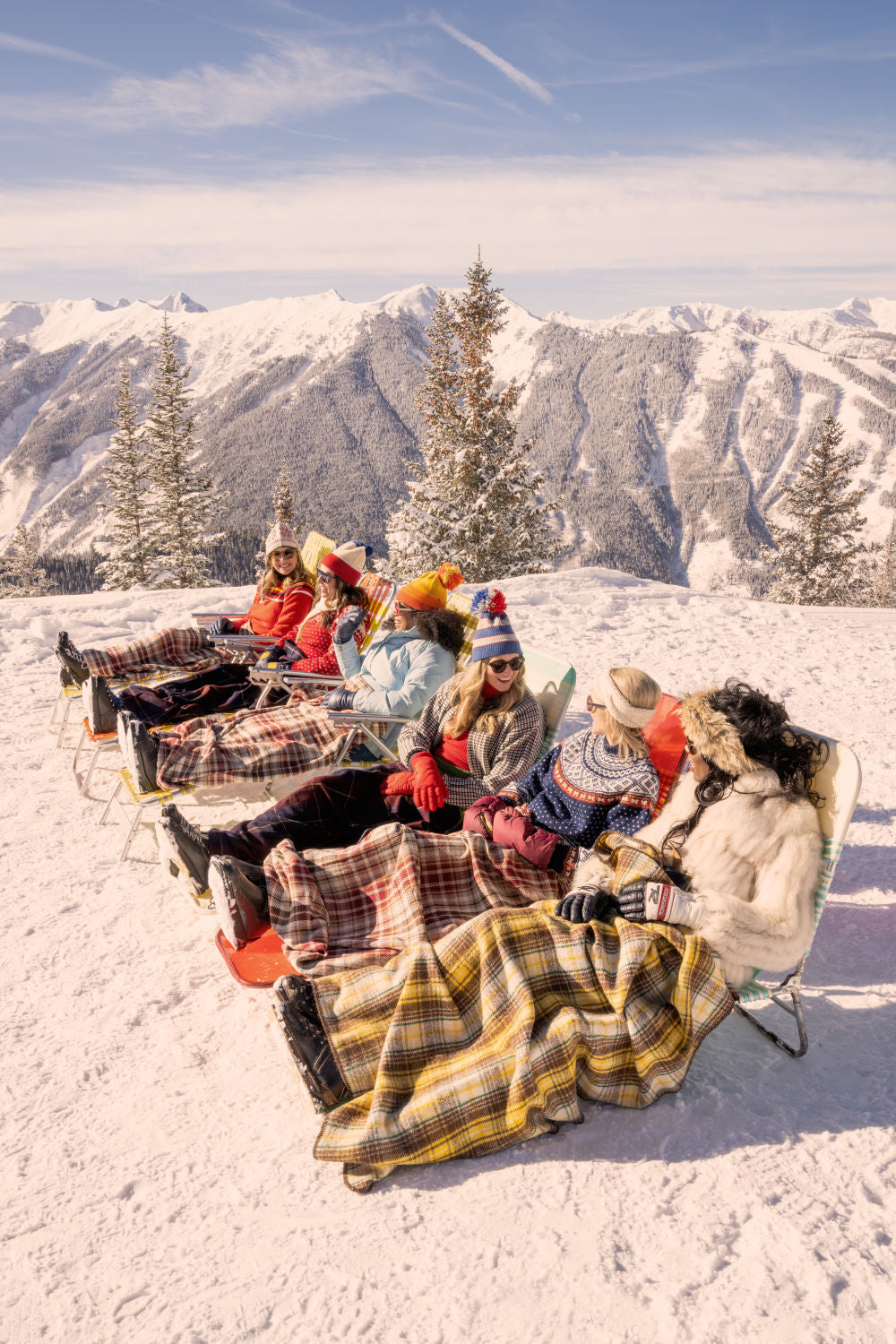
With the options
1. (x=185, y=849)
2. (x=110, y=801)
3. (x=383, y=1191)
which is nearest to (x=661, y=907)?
(x=383, y=1191)

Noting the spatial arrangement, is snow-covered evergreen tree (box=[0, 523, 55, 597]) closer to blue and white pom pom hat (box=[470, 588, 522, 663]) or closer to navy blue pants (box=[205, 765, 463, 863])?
navy blue pants (box=[205, 765, 463, 863])

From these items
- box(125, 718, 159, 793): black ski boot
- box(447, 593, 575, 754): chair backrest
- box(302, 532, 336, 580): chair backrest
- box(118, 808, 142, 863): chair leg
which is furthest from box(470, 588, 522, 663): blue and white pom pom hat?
box(302, 532, 336, 580): chair backrest

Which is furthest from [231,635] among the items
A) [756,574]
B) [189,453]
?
[756,574]

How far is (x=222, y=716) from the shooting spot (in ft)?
14.3

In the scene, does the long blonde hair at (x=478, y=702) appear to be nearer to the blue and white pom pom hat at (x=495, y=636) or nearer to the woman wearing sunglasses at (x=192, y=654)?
the blue and white pom pom hat at (x=495, y=636)

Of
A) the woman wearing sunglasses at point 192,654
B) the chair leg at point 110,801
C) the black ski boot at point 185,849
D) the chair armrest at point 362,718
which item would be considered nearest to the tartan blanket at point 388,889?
the black ski boot at point 185,849

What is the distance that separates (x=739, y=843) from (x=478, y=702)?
140 cm

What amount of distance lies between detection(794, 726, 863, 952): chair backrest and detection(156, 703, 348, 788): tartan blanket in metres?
2.43

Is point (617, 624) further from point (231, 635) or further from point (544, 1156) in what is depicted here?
point (544, 1156)

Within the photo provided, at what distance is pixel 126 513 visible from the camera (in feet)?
85.8

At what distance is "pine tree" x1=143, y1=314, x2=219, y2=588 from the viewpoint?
25.9 meters

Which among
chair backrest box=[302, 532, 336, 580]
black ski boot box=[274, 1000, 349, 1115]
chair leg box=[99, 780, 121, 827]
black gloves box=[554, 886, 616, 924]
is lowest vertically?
chair leg box=[99, 780, 121, 827]

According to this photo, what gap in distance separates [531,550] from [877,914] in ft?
53.4

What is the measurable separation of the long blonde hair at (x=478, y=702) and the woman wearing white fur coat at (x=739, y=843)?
3.17 feet
